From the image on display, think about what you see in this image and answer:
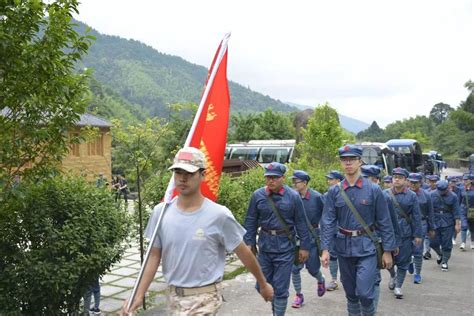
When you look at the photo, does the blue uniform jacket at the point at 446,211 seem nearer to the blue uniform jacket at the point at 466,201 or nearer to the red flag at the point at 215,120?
the blue uniform jacket at the point at 466,201

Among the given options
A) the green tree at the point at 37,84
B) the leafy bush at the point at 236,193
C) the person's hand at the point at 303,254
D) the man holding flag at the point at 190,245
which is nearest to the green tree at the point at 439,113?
the leafy bush at the point at 236,193

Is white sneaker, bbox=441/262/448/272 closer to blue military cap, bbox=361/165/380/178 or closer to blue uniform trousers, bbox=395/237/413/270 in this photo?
blue uniform trousers, bbox=395/237/413/270

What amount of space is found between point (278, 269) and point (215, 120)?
7.52 ft

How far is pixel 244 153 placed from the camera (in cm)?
3222

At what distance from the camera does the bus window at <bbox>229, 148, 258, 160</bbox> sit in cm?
3177

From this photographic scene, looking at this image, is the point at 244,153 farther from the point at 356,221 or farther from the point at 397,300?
the point at 356,221

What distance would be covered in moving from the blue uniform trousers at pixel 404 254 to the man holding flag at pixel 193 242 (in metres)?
A: 5.20

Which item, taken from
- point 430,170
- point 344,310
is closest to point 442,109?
point 430,170

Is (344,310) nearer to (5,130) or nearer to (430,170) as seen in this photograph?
(5,130)

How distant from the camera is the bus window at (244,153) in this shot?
104ft

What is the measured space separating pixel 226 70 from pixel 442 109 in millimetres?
122341

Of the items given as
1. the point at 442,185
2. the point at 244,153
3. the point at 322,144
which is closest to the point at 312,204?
the point at 442,185

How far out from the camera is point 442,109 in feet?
382

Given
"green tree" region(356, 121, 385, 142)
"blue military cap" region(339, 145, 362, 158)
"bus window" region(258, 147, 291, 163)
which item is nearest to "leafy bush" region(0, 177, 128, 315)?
"blue military cap" region(339, 145, 362, 158)
